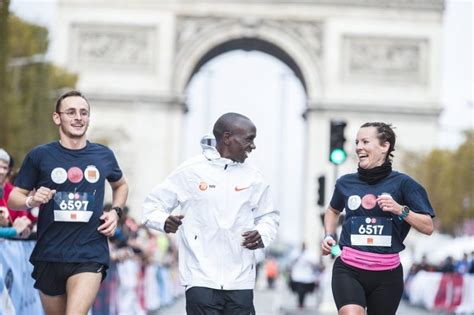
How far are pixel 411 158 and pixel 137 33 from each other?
11.7 meters

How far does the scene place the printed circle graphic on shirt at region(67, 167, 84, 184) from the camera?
8.01 m

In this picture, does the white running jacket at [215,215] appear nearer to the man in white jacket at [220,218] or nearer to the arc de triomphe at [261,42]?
the man in white jacket at [220,218]

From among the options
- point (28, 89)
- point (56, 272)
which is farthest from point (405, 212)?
point (28, 89)

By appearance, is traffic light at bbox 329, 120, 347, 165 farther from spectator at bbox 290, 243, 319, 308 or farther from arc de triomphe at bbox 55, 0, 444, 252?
arc de triomphe at bbox 55, 0, 444, 252

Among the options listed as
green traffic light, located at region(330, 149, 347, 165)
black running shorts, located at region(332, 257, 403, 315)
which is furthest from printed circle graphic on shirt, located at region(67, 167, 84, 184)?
green traffic light, located at region(330, 149, 347, 165)

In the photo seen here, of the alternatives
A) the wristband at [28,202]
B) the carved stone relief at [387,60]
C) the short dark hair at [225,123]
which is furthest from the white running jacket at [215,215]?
the carved stone relief at [387,60]

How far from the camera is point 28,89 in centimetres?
3803

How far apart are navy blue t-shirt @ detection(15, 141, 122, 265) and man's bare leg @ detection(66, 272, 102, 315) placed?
110 mm

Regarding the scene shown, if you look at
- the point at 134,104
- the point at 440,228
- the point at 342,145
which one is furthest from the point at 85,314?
the point at 440,228

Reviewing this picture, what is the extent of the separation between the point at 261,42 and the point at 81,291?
4183cm

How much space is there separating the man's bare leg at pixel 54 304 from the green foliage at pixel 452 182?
45268 mm

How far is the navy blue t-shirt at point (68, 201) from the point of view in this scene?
7.92m

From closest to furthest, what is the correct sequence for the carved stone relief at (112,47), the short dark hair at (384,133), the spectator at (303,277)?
the short dark hair at (384,133), the spectator at (303,277), the carved stone relief at (112,47)

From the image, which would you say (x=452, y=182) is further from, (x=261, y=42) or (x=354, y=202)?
(x=354, y=202)
